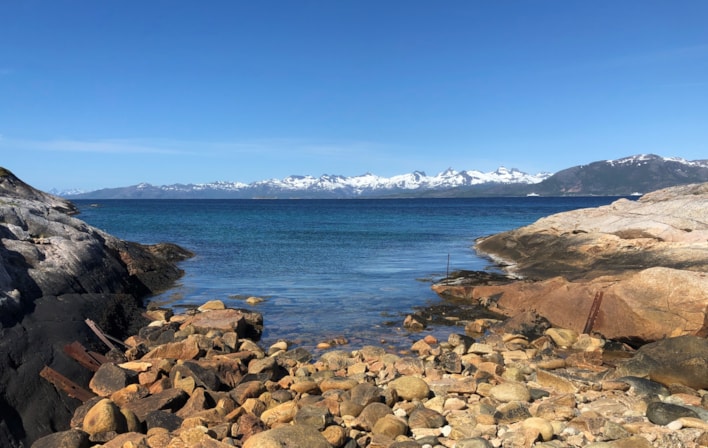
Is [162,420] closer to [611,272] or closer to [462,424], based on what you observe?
[462,424]

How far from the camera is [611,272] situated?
845 inches

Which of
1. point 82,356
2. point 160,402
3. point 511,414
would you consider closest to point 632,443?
point 511,414

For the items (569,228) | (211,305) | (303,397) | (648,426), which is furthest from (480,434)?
(569,228)

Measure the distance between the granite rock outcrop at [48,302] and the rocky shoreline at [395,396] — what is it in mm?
938

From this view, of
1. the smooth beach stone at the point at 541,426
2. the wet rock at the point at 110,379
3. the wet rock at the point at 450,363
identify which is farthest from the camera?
the wet rock at the point at 450,363

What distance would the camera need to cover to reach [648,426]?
9.98 metres

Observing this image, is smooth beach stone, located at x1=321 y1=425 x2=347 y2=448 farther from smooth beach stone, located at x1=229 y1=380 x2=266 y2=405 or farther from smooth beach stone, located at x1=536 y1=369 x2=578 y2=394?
smooth beach stone, located at x1=536 y1=369 x2=578 y2=394

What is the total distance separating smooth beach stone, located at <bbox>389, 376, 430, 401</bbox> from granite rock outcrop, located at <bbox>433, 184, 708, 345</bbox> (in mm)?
7816

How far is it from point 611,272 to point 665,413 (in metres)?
12.1

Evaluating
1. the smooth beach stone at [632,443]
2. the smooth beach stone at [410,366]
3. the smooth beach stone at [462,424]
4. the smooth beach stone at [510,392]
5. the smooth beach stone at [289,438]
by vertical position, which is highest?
the smooth beach stone at [289,438]

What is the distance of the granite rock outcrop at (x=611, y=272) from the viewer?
51.9 feet

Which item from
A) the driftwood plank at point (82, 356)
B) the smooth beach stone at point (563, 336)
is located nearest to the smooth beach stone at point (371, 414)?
the driftwood plank at point (82, 356)

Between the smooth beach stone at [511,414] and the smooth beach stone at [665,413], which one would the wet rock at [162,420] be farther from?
the smooth beach stone at [665,413]

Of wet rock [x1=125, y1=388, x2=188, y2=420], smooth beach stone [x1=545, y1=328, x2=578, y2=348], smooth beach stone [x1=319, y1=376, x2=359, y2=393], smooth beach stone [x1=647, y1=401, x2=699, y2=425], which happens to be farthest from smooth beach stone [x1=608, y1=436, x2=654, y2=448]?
wet rock [x1=125, y1=388, x2=188, y2=420]
